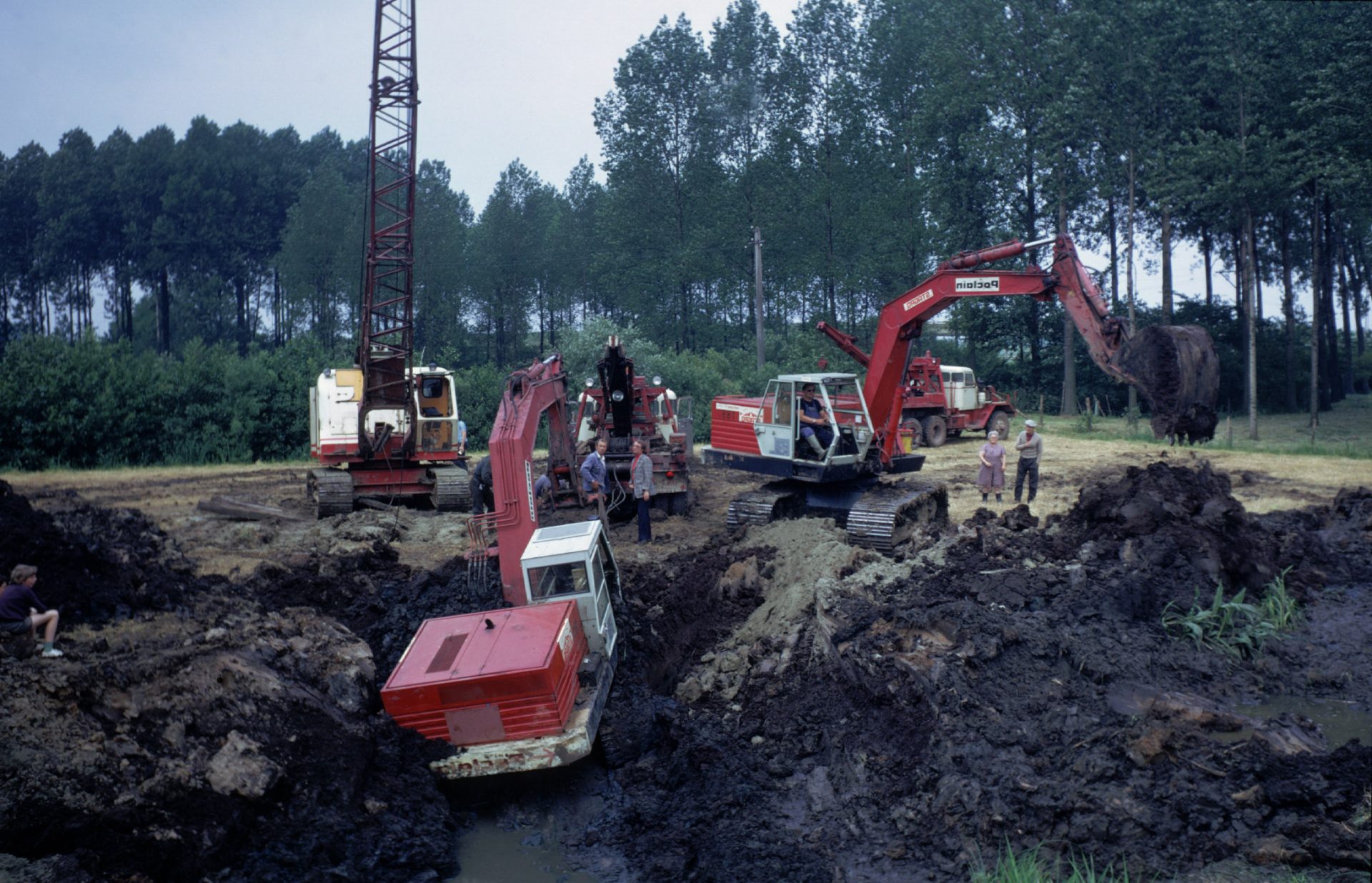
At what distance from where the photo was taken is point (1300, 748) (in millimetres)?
7078

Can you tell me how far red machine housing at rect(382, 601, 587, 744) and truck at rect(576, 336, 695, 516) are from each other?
28.5 ft

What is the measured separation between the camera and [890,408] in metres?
14.6

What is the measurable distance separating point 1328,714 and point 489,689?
698cm

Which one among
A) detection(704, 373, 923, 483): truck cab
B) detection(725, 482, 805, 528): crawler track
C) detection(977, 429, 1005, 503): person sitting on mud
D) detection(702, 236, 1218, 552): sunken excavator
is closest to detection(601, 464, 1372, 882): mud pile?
detection(702, 236, 1218, 552): sunken excavator

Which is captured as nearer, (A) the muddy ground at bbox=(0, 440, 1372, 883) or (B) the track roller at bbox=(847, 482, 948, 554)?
(A) the muddy ground at bbox=(0, 440, 1372, 883)

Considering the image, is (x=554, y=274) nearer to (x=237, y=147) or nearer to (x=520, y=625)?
(x=237, y=147)

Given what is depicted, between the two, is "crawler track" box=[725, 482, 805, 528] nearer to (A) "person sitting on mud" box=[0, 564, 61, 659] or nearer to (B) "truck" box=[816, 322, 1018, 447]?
(A) "person sitting on mud" box=[0, 564, 61, 659]

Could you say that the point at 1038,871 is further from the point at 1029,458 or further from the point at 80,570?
the point at 1029,458

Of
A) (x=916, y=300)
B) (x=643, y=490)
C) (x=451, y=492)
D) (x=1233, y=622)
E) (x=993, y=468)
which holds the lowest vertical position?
(x=1233, y=622)

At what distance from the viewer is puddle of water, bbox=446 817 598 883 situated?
6770 millimetres

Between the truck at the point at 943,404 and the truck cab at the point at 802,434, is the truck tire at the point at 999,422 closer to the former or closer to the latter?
the truck at the point at 943,404

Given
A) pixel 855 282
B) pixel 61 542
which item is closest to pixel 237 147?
pixel 855 282

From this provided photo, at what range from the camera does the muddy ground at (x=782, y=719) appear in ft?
20.0

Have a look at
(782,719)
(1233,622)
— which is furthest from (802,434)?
(782,719)
